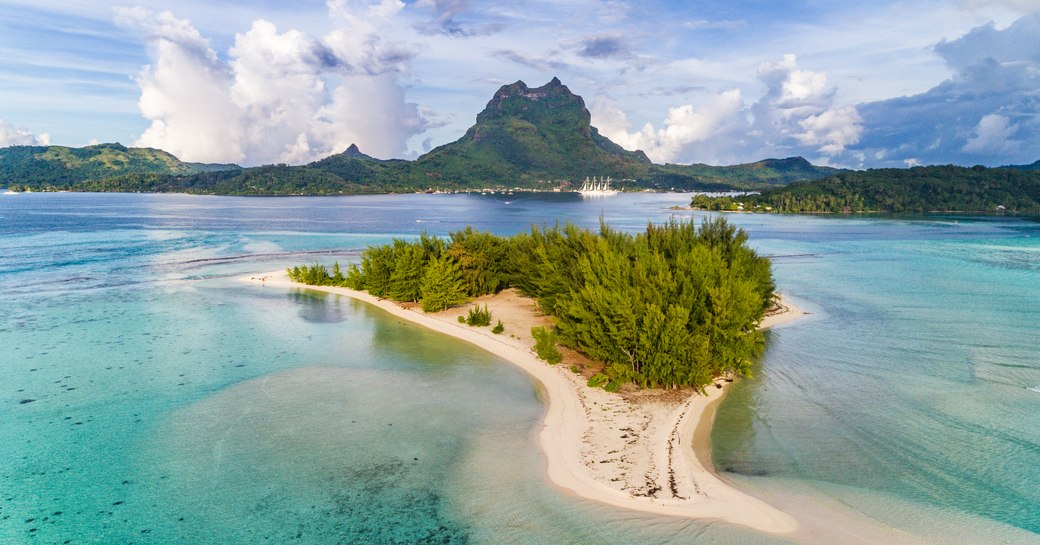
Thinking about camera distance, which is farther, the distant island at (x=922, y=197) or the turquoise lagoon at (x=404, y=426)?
the distant island at (x=922, y=197)

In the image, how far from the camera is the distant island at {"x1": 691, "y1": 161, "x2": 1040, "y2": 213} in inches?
7037

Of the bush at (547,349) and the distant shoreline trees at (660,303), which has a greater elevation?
the distant shoreline trees at (660,303)

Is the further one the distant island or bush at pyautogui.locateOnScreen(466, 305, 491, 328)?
the distant island

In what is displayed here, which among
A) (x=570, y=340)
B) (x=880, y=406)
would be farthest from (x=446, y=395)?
(x=880, y=406)

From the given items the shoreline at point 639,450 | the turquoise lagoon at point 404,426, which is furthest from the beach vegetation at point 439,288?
the shoreline at point 639,450

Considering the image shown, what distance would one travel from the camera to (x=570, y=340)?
1135 inches

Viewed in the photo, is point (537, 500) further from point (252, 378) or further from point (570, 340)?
point (252, 378)

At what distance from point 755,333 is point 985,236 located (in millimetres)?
109242

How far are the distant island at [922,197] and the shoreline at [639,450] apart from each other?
538 feet

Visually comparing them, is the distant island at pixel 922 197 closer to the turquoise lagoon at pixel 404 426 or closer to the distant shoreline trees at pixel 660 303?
the distant shoreline trees at pixel 660 303

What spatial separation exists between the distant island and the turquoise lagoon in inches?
5961

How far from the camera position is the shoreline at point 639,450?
16.5 metres

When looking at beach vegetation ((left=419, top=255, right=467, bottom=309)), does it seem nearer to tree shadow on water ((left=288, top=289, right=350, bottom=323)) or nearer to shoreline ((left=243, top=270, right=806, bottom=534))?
tree shadow on water ((left=288, top=289, right=350, bottom=323))

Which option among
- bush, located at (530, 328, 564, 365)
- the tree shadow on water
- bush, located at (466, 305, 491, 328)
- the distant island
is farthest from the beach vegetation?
the distant island
